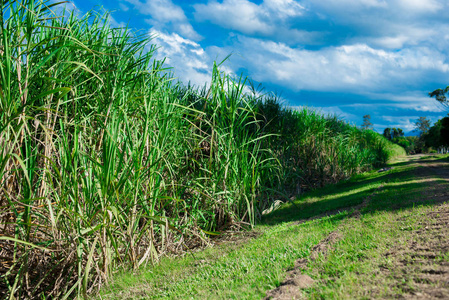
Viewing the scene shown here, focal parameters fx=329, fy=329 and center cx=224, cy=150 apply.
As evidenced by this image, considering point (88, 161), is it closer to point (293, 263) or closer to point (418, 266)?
point (293, 263)

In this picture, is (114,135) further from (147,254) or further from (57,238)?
(147,254)

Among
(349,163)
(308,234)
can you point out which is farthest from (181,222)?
(349,163)

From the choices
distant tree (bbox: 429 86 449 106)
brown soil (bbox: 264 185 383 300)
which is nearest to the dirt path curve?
brown soil (bbox: 264 185 383 300)

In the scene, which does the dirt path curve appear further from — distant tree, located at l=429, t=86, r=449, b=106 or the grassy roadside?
distant tree, located at l=429, t=86, r=449, b=106

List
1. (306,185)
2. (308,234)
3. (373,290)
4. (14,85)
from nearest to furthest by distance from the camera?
(373,290) < (14,85) < (308,234) < (306,185)

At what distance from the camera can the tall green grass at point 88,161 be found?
2.38m

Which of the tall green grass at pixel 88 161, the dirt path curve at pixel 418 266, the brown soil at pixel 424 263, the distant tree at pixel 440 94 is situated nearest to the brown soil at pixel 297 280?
the dirt path curve at pixel 418 266

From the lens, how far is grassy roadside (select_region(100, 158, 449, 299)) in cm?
215

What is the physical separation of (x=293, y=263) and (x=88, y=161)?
190 centimetres

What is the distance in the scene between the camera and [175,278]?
294cm

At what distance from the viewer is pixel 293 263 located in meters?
2.75

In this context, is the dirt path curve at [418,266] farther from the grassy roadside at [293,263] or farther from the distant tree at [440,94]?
the distant tree at [440,94]

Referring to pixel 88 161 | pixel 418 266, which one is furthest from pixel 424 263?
pixel 88 161

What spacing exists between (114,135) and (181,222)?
5.17ft
